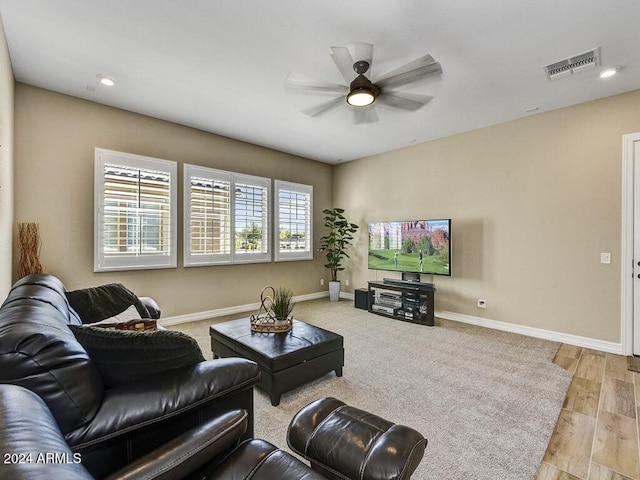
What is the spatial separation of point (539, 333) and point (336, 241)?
358 centimetres

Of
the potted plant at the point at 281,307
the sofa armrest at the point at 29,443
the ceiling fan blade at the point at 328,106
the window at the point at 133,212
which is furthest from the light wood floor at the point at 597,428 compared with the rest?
the window at the point at 133,212

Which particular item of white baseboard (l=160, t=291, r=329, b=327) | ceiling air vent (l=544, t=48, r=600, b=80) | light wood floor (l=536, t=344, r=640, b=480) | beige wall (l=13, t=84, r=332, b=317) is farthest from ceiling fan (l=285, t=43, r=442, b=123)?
white baseboard (l=160, t=291, r=329, b=327)

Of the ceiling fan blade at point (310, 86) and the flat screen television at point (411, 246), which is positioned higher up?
the ceiling fan blade at point (310, 86)

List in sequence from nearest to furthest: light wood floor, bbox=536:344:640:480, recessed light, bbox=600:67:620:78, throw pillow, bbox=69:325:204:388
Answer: throw pillow, bbox=69:325:204:388 < light wood floor, bbox=536:344:640:480 < recessed light, bbox=600:67:620:78

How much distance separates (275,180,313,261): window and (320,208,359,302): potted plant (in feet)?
1.22

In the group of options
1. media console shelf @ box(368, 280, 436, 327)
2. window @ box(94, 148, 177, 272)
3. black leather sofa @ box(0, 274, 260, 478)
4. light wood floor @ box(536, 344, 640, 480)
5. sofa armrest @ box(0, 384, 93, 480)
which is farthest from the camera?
media console shelf @ box(368, 280, 436, 327)

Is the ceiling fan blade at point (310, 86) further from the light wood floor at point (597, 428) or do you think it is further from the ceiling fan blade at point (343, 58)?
the light wood floor at point (597, 428)

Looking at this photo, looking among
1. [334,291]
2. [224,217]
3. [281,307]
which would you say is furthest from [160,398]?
[334,291]

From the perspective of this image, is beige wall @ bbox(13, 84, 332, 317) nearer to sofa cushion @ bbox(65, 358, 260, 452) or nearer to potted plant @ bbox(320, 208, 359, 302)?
potted plant @ bbox(320, 208, 359, 302)

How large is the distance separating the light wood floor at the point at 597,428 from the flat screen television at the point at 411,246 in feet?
6.33

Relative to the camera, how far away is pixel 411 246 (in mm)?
4910

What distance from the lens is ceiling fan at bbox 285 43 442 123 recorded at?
231 cm

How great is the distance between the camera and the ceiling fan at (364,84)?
2.31 metres

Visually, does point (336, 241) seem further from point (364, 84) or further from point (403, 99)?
point (364, 84)
